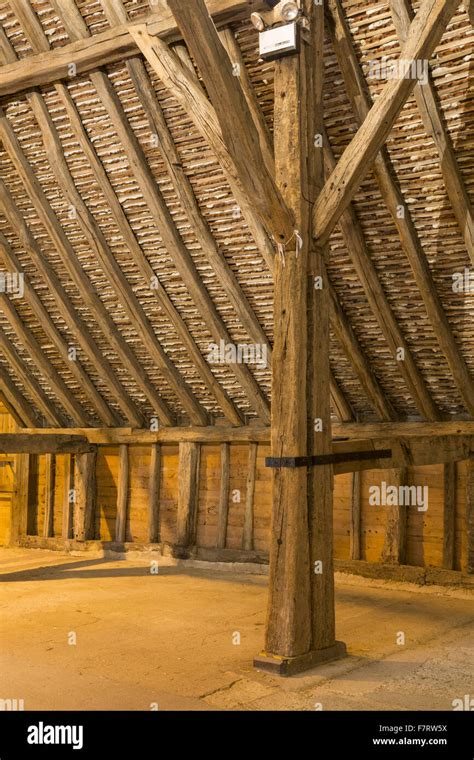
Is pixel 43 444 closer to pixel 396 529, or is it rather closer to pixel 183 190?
pixel 183 190

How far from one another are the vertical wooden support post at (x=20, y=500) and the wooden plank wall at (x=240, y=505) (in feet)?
0.49

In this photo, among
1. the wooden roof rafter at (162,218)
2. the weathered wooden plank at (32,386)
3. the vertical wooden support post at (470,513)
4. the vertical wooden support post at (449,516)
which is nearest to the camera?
the wooden roof rafter at (162,218)

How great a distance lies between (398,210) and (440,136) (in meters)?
0.62

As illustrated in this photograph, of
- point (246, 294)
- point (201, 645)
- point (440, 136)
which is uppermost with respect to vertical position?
point (440, 136)

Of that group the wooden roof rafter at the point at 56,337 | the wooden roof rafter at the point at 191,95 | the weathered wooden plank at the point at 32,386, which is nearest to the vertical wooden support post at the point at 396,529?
the wooden roof rafter at the point at 191,95

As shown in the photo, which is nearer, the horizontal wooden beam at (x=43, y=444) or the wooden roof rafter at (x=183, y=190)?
the wooden roof rafter at (x=183, y=190)

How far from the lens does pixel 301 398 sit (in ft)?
15.0

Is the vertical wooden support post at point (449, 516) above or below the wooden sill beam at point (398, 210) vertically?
below

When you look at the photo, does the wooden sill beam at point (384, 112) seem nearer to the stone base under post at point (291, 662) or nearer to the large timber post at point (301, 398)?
the large timber post at point (301, 398)

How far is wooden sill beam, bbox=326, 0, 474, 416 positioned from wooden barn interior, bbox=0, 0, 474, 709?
17 millimetres

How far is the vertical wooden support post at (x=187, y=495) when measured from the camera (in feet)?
26.9

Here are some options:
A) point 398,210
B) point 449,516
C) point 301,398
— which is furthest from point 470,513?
point 301,398

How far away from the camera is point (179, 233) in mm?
6695

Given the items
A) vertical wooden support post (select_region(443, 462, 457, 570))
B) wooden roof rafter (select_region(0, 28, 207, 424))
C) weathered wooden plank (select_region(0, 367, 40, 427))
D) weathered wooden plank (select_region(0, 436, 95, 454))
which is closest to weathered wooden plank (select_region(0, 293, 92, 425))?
weathered wooden plank (select_region(0, 436, 95, 454))
